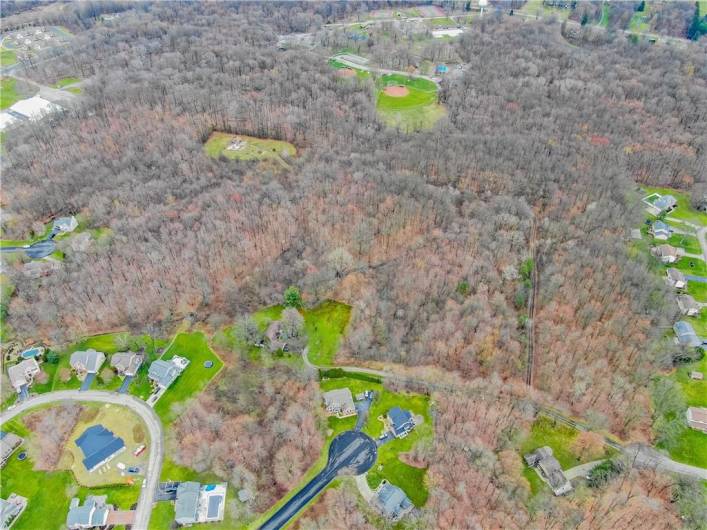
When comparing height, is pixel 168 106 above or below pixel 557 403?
above

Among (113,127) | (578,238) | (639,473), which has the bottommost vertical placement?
(639,473)

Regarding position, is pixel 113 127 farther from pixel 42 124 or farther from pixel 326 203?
pixel 326 203

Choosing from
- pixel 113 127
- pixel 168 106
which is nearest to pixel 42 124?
pixel 113 127

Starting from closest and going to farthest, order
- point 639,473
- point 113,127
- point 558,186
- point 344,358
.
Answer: point 639,473 < point 344,358 < point 558,186 < point 113,127

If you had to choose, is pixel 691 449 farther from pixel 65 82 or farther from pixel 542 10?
pixel 542 10

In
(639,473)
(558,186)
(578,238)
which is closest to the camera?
(639,473)

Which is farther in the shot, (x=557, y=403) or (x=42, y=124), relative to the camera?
(x=42, y=124)
